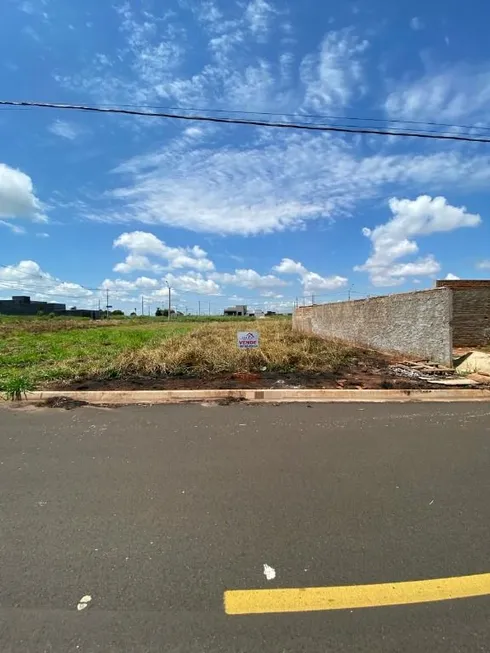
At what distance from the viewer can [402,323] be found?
42.1 ft

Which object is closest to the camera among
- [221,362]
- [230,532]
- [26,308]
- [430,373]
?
[230,532]

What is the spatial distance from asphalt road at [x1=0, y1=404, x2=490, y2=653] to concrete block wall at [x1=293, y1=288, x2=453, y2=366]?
5910mm

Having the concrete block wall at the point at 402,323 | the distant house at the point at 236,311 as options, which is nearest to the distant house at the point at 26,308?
the distant house at the point at 236,311

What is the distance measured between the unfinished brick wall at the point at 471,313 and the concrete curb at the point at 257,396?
25.9 ft

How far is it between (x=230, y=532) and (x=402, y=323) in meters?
11.3

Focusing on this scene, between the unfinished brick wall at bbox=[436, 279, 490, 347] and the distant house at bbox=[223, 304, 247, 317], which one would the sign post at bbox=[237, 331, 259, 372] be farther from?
the distant house at bbox=[223, 304, 247, 317]

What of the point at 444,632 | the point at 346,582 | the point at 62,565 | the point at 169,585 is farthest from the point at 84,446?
the point at 444,632

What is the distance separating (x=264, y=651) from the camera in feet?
6.26

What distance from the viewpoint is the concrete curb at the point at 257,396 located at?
7195mm

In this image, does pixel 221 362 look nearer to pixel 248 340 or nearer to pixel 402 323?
pixel 248 340

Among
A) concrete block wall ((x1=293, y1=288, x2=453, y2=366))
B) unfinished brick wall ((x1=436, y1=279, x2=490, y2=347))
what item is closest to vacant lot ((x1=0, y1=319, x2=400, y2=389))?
concrete block wall ((x1=293, y1=288, x2=453, y2=366))

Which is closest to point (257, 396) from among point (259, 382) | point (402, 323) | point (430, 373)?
point (259, 382)

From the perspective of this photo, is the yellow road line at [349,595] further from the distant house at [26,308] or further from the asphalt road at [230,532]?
the distant house at [26,308]

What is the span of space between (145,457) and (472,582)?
10.3 feet
